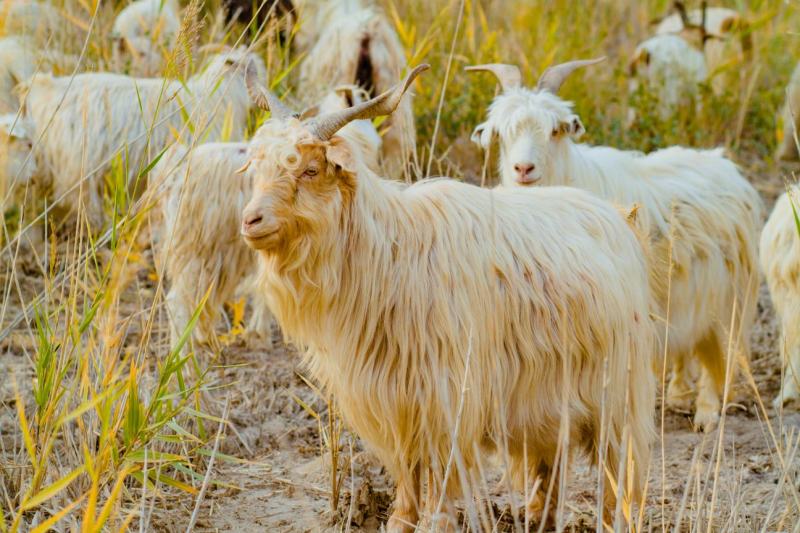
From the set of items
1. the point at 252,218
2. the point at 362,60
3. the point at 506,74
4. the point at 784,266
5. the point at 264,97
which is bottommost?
the point at 784,266

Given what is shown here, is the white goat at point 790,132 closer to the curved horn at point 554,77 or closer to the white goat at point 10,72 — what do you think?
the curved horn at point 554,77

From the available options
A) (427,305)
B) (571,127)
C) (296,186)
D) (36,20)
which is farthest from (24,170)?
(427,305)

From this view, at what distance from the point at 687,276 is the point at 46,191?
4.05 meters

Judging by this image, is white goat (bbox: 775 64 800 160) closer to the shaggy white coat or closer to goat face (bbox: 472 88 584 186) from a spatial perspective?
goat face (bbox: 472 88 584 186)

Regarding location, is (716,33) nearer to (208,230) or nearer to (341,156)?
(208,230)

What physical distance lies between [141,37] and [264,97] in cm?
480

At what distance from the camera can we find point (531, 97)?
17.6 ft

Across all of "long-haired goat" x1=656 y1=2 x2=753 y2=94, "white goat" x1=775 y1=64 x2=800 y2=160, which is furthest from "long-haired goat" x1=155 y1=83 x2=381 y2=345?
"long-haired goat" x1=656 y1=2 x2=753 y2=94

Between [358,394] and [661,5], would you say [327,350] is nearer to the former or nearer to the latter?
[358,394]

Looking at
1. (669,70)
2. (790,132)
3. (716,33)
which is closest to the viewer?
(790,132)

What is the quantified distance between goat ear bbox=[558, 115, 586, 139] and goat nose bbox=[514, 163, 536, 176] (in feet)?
1.03

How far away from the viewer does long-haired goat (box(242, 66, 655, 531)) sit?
3.58 meters

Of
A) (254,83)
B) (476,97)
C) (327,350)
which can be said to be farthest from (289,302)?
(476,97)

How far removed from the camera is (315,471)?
4660 mm
